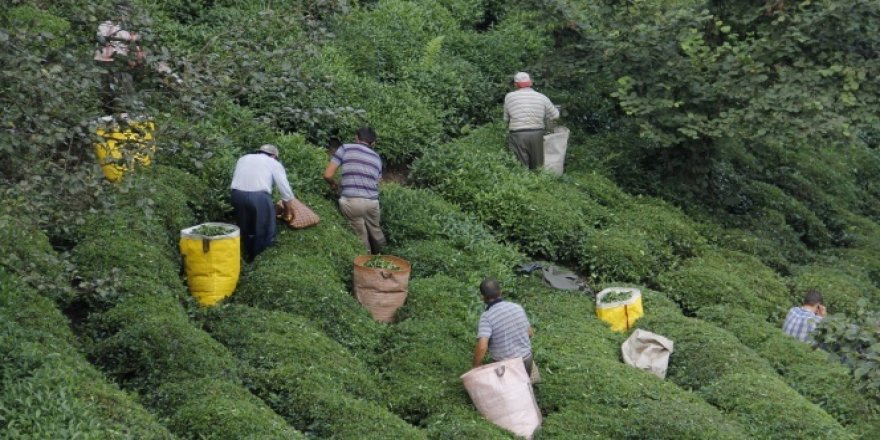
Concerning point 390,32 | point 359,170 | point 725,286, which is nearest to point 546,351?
point 359,170

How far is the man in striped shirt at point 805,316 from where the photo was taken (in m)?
15.2

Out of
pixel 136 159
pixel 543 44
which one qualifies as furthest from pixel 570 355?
pixel 543 44

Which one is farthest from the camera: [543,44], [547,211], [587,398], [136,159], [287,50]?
[543,44]

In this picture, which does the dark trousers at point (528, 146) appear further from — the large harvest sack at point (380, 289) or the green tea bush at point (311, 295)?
the green tea bush at point (311, 295)

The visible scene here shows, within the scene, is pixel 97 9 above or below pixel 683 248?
above

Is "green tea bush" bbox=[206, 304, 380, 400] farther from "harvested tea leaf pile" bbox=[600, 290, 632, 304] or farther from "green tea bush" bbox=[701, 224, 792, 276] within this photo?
"green tea bush" bbox=[701, 224, 792, 276]

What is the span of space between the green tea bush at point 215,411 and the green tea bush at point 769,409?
448cm

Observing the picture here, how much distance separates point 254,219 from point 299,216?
0.65m

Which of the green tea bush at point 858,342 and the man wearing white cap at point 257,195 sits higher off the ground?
the green tea bush at point 858,342

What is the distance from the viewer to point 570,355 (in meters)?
13.2

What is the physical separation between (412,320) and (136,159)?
4134 mm

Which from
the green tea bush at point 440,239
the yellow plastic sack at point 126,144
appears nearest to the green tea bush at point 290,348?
the yellow plastic sack at point 126,144

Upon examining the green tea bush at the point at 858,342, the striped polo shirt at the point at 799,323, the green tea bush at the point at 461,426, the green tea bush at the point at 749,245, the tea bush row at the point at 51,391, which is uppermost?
the green tea bush at the point at 858,342

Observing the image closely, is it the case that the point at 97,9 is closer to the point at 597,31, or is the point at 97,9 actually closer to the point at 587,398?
the point at 587,398
